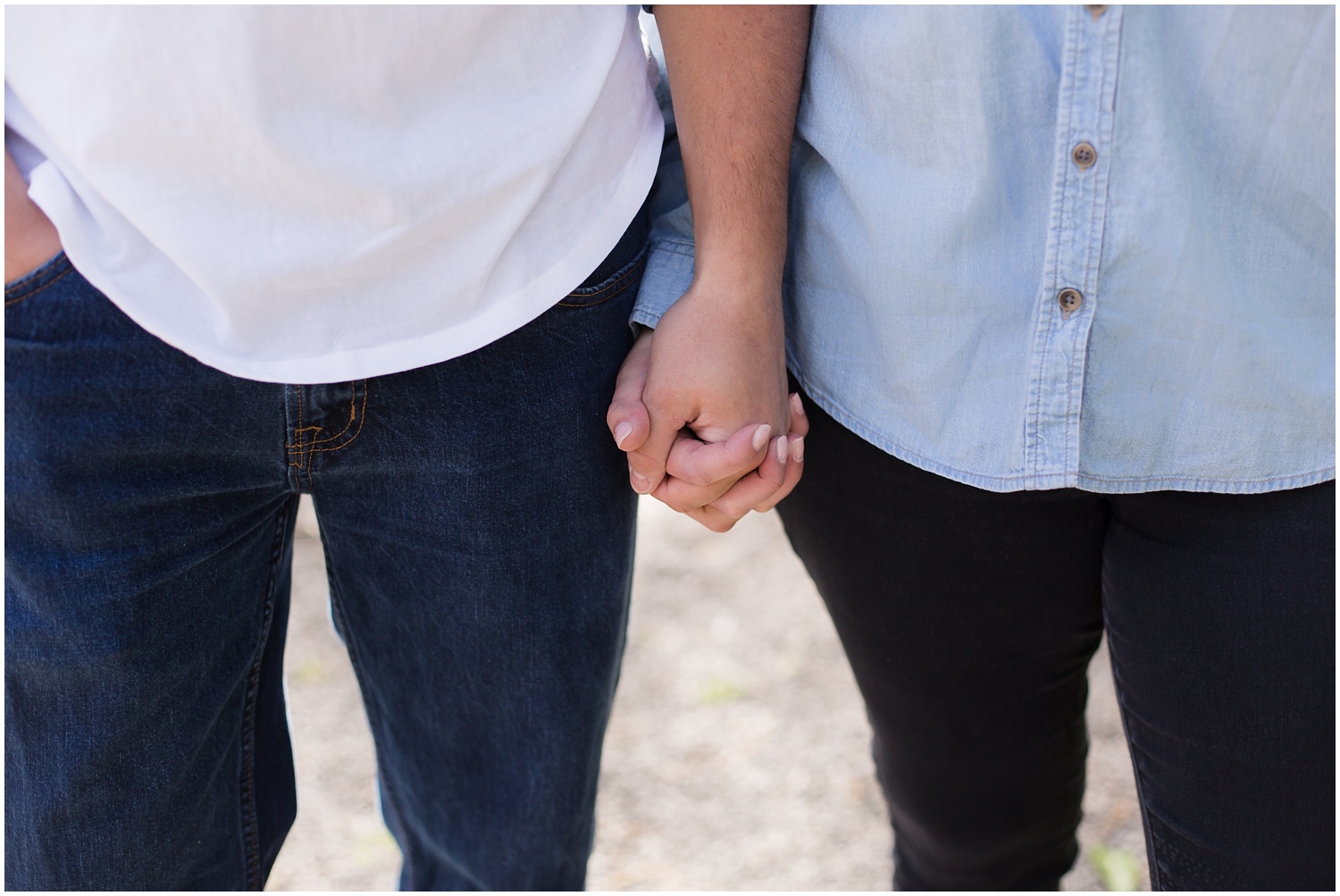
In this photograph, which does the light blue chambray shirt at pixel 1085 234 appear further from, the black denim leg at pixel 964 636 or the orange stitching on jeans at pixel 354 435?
the orange stitching on jeans at pixel 354 435

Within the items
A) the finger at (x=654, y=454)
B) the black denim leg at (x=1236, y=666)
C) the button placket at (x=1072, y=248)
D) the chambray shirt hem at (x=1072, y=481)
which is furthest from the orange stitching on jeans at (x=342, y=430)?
the black denim leg at (x=1236, y=666)

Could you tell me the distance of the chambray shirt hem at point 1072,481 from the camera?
42.3 inches

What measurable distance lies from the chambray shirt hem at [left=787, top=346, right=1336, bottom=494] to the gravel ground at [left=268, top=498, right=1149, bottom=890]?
128cm

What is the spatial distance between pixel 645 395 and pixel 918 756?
670 mm

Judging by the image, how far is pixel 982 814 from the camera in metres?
1.52

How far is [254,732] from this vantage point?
135 cm

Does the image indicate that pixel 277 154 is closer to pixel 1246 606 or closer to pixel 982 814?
pixel 1246 606

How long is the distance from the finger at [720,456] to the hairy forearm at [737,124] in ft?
0.49

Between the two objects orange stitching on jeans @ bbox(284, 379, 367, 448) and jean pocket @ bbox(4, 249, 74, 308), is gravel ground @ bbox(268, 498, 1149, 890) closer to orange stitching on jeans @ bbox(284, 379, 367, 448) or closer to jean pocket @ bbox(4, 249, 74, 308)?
orange stitching on jeans @ bbox(284, 379, 367, 448)

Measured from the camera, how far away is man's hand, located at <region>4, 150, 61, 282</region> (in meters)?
0.95

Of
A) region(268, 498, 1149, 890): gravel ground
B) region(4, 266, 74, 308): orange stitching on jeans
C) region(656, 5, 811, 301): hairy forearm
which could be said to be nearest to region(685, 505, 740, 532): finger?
region(656, 5, 811, 301): hairy forearm

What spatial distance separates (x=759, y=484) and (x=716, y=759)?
1393 millimetres

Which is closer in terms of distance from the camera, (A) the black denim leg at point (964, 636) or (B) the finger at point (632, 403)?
(B) the finger at point (632, 403)

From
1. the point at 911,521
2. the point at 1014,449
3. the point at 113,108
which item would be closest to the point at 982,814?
the point at 911,521
